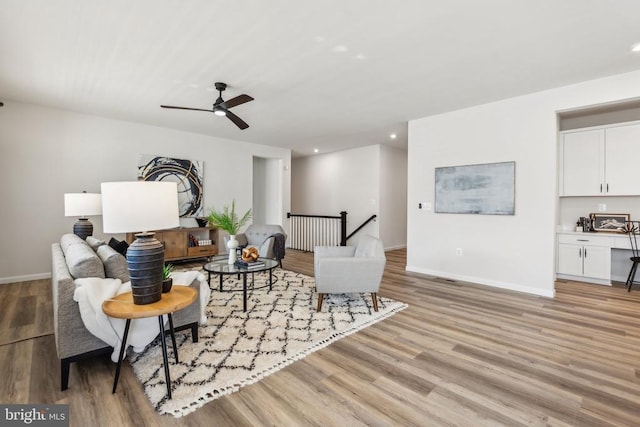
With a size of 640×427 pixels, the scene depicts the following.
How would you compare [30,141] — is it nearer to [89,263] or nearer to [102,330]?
[89,263]

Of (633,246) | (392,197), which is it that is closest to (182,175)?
(392,197)

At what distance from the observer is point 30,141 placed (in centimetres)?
441

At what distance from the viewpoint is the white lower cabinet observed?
4.21 metres

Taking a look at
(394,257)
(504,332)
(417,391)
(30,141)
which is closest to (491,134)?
(504,332)

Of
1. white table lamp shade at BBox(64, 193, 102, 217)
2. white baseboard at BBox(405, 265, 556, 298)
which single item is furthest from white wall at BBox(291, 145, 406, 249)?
white table lamp shade at BBox(64, 193, 102, 217)

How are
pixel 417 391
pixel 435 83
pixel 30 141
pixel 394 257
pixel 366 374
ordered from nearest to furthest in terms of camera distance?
1. pixel 417 391
2. pixel 366 374
3. pixel 435 83
4. pixel 30 141
5. pixel 394 257

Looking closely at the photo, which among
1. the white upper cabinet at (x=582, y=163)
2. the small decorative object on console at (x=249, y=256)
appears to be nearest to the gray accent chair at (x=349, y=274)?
the small decorative object on console at (x=249, y=256)

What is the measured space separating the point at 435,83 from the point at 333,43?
1526 millimetres

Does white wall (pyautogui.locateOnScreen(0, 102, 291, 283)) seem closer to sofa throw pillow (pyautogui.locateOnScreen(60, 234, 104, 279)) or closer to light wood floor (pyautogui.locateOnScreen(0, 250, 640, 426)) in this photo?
light wood floor (pyautogui.locateOnScreen(0, 250, 640, 426))

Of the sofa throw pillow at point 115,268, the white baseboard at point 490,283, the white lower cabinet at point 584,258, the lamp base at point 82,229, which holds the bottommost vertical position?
the white baseboard at point 490,283

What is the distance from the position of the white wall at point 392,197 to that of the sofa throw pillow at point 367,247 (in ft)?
11.7

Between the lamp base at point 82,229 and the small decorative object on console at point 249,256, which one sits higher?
the lamp base at point 82,229

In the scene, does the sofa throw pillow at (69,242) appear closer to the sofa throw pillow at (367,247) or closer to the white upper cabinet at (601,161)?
the sofa throw pillow at (367,247)

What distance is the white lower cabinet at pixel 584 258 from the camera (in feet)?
13.8
